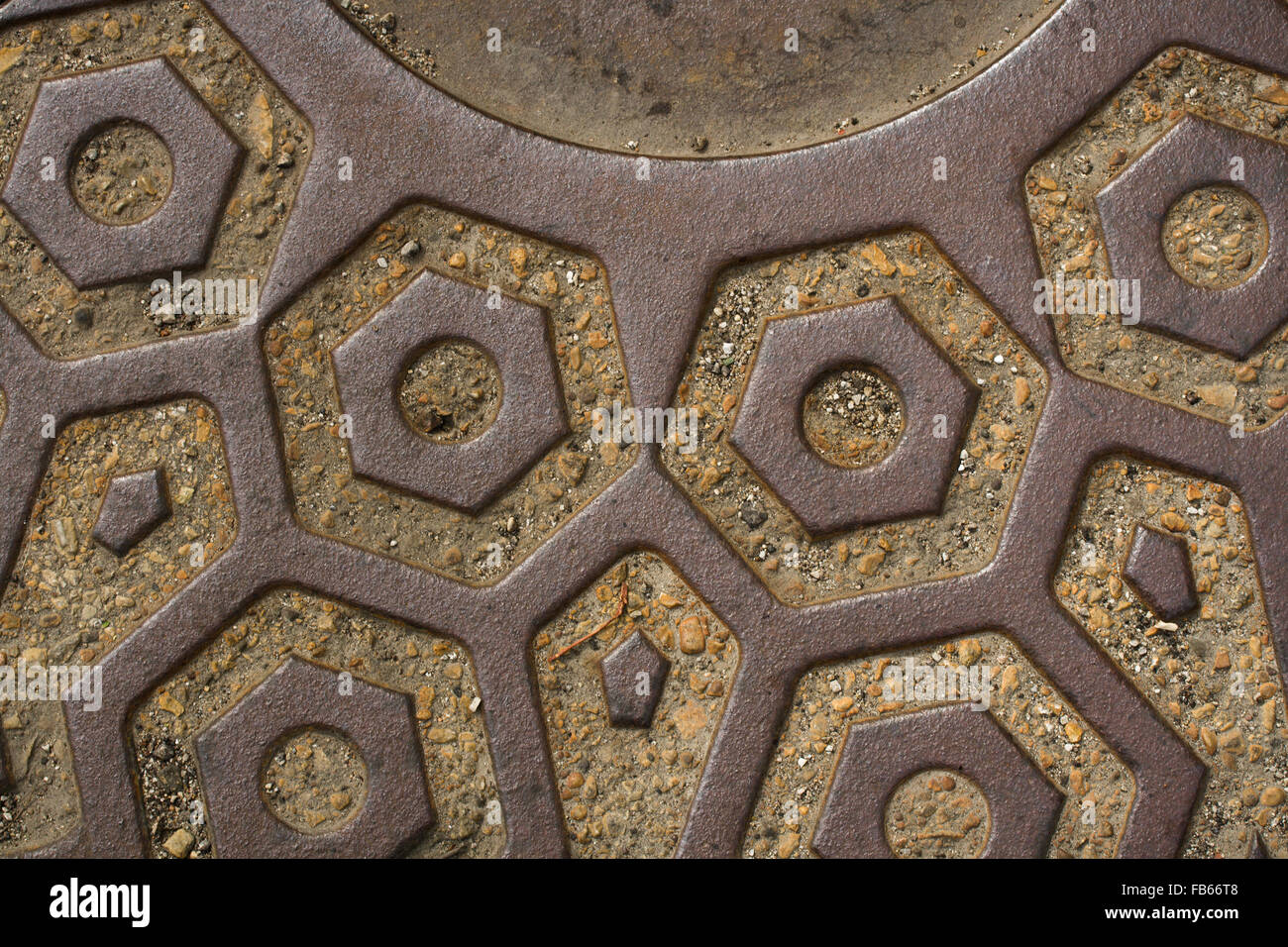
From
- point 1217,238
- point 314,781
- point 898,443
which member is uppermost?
point 1217,238

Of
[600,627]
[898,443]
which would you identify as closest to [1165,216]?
[898,443]

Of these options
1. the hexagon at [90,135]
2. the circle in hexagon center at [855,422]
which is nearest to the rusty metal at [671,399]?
the hexagon at [90,135]

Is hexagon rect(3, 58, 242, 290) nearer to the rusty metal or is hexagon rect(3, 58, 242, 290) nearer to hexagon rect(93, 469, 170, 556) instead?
the rusty metal

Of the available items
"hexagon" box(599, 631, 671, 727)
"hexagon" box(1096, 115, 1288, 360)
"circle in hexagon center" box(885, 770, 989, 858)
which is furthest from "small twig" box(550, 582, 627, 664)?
"hexagon" box(1096, 115, 1288, 360)

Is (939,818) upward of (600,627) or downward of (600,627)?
downward

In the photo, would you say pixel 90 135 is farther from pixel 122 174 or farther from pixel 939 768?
pixel 939 768

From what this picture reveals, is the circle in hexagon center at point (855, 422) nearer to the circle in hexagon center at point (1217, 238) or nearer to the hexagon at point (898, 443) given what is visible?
the hexagon at point (898, 443)
